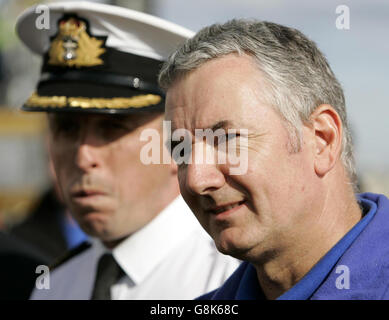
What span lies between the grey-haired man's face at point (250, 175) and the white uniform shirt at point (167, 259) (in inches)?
37.3

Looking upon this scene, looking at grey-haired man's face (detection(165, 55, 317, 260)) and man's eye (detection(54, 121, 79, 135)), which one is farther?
man's eye (detection(54, 121, 79, 135))

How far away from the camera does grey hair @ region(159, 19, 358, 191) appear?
1.92 m

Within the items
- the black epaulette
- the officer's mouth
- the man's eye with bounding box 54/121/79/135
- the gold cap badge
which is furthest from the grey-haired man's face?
the black epaulette

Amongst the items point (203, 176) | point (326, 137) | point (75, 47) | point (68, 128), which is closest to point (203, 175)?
point (203, 176)

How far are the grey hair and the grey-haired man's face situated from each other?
0.03 metres

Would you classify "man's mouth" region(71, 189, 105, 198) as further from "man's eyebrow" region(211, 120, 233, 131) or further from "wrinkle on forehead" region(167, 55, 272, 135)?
"man's eyebrow" region(211, 120, 233, 131)

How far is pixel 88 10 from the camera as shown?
3.18m

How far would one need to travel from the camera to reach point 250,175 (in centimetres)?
186

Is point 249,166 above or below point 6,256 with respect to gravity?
above
